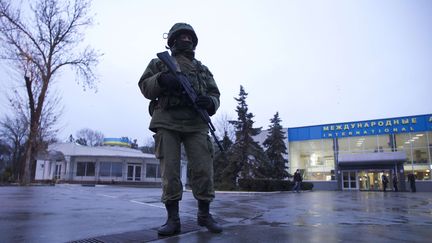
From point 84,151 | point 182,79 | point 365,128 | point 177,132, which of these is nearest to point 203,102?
point 182,79

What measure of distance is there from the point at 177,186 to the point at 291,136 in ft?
139

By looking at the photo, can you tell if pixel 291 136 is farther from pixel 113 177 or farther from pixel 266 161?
pixel 113 177

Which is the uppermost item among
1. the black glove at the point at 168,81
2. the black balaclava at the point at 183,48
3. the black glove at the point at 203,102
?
the black balaclava at the point at 183,48

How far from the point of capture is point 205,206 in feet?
11.5

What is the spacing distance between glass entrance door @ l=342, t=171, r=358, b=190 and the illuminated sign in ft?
14.8

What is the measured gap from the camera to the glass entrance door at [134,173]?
154 feet

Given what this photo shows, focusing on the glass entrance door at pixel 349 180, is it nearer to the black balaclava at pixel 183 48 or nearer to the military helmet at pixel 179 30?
the black balaclava at pixel 183 48

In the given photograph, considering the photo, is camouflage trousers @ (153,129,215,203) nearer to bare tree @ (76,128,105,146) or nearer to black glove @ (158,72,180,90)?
black glove @ (158,72,180,90)

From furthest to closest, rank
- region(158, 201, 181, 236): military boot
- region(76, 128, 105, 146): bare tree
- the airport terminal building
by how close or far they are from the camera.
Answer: region(76, 128, 105, 146): bare tree < the airport terminal building < region(158, 201, 181, 236): military boot

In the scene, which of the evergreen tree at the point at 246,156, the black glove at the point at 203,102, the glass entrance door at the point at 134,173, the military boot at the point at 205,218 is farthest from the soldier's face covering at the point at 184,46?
the glass entrance door at the point at 134,173

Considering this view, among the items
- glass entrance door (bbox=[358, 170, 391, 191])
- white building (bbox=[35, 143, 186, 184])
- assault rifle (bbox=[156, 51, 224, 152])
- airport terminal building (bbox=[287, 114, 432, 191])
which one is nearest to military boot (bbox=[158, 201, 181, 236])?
assault rifle (bbox=[156, 51, 224, 152])

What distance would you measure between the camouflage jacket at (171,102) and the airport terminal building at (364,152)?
3709 centimetres

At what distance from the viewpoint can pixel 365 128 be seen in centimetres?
3950

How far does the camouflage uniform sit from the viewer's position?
344 centimetres
